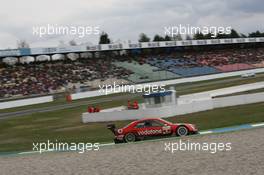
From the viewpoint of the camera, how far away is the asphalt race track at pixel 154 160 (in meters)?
10.7

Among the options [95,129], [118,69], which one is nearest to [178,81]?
[118,69]

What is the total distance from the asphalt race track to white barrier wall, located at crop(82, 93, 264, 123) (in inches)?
363

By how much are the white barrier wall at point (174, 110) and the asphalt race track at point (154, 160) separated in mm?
9225

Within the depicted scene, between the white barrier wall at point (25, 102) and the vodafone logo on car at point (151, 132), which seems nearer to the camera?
the vodafone logo on car at point (151, 132)

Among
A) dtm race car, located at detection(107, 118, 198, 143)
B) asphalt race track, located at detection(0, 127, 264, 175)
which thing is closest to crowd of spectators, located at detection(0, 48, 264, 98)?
dtm race car, located at detection(107, 118, 198, 143)

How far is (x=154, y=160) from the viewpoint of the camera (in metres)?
12.5

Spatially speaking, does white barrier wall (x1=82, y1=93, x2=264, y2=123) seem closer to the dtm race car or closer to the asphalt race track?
the dtm race car

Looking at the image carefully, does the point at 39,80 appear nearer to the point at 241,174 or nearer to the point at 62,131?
the point at 62,131

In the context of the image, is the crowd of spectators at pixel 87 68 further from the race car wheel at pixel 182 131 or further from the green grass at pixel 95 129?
the race car wheel at pixel 182 131

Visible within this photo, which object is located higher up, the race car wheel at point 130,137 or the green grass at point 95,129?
the race car wheel at point 130,137

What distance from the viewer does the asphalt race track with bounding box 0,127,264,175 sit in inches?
422

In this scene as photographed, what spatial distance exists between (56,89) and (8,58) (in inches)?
621

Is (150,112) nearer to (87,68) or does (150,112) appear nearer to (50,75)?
(50,75)

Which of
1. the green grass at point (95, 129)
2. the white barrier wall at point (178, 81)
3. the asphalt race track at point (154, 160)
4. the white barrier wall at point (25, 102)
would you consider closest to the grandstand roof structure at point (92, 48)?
the white barrier wall at point (25, 102)
